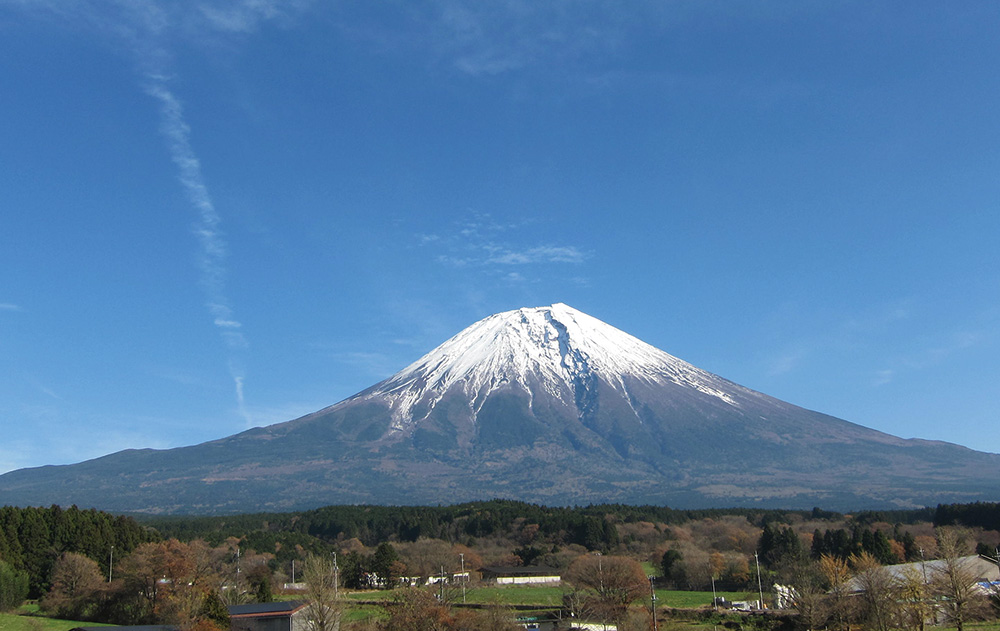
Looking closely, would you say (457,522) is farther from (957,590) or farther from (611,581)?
(957,590)

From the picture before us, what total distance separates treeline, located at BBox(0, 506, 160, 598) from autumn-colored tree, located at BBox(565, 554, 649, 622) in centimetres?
3131

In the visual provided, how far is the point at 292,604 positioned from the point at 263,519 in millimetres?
76172

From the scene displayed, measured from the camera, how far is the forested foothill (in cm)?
3909

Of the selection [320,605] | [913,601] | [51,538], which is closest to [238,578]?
[51,538]

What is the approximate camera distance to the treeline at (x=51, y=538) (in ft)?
185

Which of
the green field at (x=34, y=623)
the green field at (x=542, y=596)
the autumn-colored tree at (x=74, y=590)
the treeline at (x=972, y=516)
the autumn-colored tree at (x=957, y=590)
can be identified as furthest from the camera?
the treeline at (x=972, y=516)

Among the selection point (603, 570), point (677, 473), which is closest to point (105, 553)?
point (603, 570)

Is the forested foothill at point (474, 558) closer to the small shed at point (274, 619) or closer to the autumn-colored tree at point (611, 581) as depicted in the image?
the autumn-colored tree at point (611, 581)

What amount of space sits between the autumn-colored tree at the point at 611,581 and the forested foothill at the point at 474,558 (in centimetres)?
14

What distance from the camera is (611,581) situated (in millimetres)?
49750

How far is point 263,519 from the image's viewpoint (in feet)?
367

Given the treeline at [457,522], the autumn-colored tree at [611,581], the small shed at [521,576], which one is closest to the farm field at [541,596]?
the autumn-colored tree at [611,581]

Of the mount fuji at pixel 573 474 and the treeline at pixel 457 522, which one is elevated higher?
the mount fuji at pixel 573 474

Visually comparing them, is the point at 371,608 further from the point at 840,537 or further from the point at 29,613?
the point at 840,537
